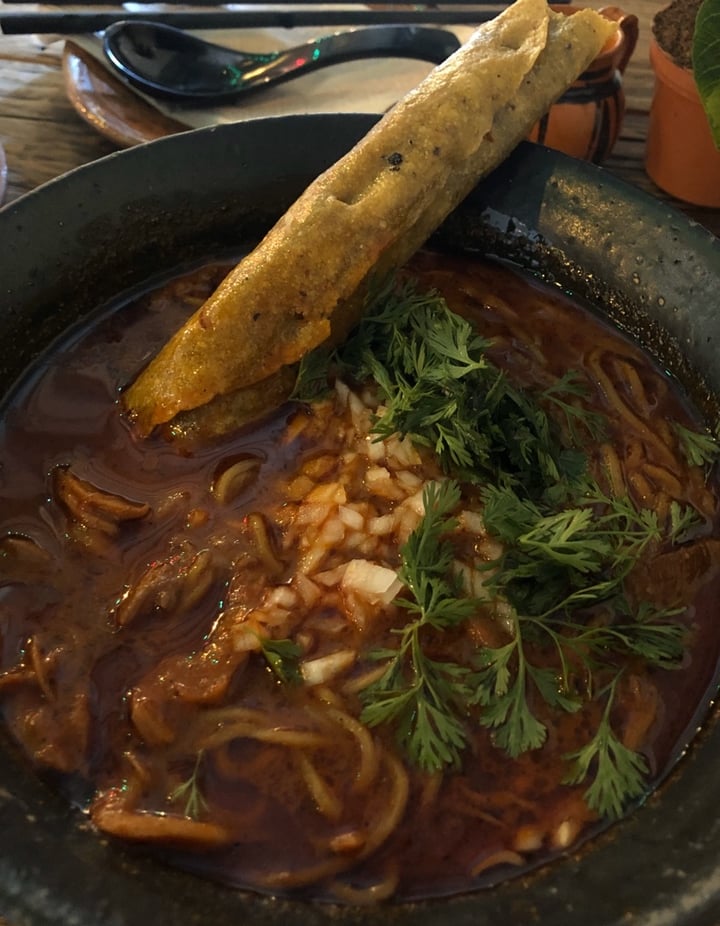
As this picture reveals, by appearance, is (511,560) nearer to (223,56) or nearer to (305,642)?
(305,642)

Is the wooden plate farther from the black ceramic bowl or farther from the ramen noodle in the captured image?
the ramen noodle

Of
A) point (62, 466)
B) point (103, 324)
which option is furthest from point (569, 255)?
point (62, 466)

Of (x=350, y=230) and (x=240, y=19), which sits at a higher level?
(x=240, y=19)

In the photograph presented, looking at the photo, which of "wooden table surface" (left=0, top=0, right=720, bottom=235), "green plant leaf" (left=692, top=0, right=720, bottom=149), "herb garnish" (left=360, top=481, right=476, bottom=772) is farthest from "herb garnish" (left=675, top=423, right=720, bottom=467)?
"wooden table surface" (left=0, top=0, right=720, bottom=235)

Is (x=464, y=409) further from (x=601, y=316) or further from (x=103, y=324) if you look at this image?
(x=103, y=324)

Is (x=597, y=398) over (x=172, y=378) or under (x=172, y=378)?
under

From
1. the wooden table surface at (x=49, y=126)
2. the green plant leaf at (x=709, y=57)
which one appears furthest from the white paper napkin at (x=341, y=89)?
the green plant leaf at (x=709, y=57)

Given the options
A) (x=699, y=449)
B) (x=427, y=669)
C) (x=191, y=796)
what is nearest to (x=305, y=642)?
(x=427, y=669)
